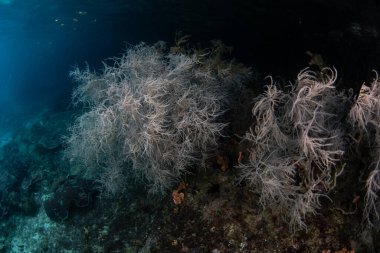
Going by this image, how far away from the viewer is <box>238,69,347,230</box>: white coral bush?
4.75 metres

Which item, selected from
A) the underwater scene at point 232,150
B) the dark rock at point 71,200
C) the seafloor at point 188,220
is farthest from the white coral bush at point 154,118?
the dark rock at point 71,200

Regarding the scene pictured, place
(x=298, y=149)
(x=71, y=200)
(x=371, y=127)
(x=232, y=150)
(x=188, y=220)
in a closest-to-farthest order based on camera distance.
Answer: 1. (x=371, y=127)
2. (x=298, y=149)
3. (x=188, y=220)
4. (x=232, y=150)
5. (x=71, y=200)

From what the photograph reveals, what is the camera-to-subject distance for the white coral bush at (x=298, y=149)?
475cm

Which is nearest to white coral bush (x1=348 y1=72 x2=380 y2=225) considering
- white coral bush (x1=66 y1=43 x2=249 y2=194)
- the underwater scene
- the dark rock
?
the underwater scene

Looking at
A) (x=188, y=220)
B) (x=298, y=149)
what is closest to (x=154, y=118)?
(x=188, y=220)

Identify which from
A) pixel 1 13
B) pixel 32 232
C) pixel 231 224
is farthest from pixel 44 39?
pixel 231 224

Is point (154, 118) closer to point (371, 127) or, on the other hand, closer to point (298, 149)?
point (298, 149)

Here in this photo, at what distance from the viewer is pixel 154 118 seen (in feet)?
18.2

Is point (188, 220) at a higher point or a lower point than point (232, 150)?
lower

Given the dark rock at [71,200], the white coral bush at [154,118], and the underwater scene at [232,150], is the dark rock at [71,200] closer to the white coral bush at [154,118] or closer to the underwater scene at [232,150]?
the underwater scene at [232,150]

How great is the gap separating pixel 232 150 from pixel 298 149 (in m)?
1.64

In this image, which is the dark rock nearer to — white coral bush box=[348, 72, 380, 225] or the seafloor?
the seafloor

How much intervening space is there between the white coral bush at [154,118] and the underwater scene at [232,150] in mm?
32

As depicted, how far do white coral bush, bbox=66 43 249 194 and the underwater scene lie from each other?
0.03m
